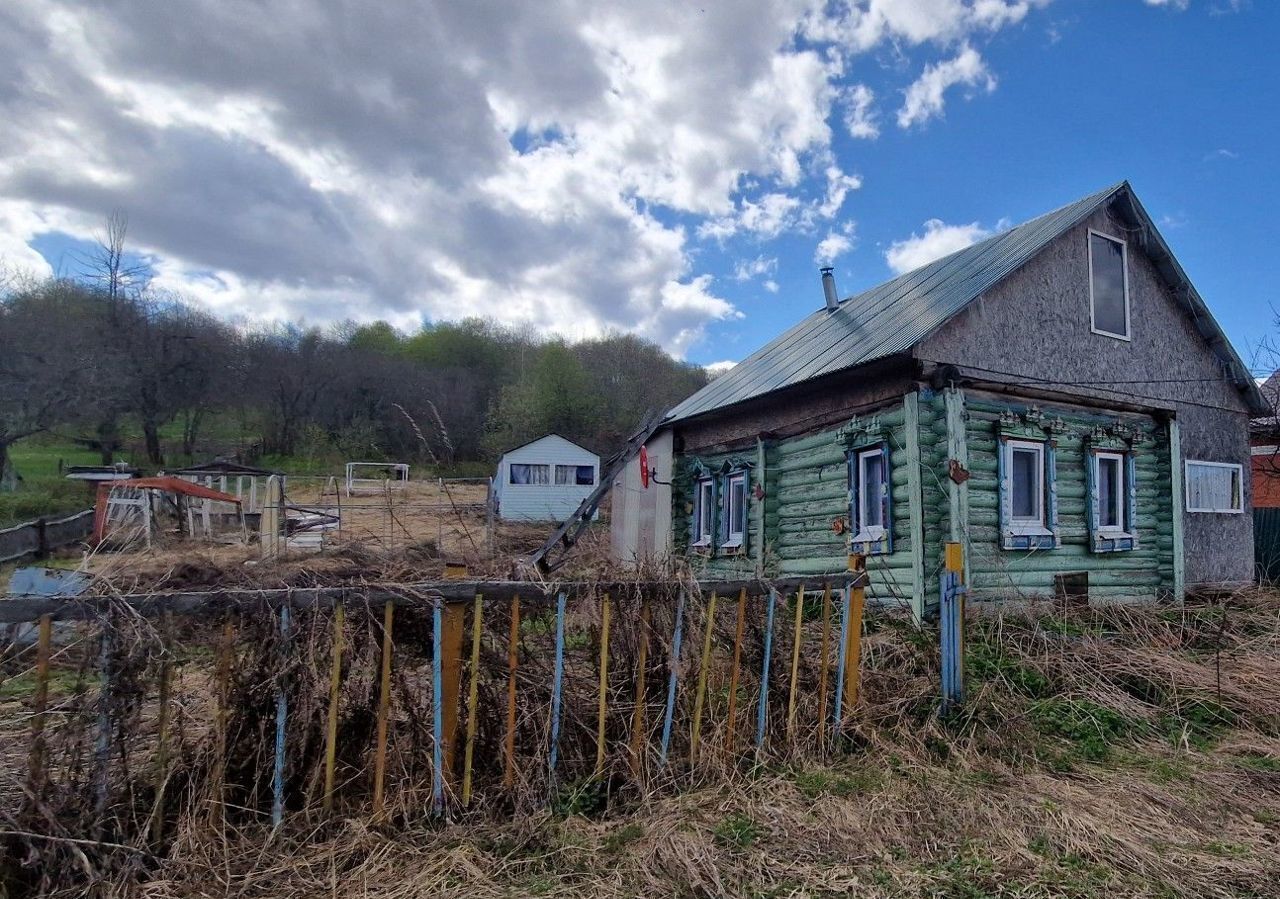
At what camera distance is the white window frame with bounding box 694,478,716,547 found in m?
12.8

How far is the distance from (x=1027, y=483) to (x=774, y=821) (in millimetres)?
7214

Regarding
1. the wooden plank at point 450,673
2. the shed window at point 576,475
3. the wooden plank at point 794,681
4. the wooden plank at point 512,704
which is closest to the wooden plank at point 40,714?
the wooden plank at point 450,673

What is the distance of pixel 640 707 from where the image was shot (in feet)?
13.6

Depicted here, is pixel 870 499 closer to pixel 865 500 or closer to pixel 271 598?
pixel 865 500

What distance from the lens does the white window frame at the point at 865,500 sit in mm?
9121

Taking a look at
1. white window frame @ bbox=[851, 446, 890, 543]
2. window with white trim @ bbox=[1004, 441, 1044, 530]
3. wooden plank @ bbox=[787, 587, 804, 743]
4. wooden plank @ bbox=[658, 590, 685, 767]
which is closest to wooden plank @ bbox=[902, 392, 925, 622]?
white window frame @ bbox=[851, 446, 890, 543]

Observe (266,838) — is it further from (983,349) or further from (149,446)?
(149,446)

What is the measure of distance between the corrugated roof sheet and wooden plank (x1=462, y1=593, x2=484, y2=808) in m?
6.18

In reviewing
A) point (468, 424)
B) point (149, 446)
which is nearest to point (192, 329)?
point (149, 446)

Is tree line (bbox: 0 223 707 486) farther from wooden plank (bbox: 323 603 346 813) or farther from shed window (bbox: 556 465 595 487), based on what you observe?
wooden plank (bbox: 323 603 346 813)

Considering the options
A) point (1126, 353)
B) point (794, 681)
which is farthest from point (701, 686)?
point (1126, 353)

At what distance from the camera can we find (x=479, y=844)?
3451mm

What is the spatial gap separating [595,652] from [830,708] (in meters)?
1.84

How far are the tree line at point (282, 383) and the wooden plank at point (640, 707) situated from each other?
3146cm
